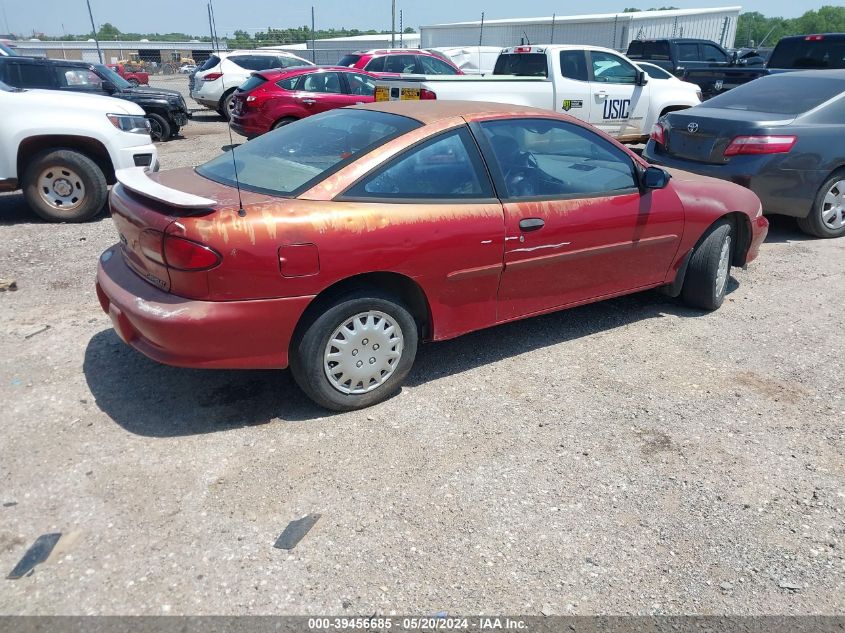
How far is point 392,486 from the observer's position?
3.07m

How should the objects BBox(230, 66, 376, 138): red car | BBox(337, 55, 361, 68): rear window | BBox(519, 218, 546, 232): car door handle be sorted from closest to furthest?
1. BBox(519, 218, 546, 232): car door handle
2. BBox(230, 66, 376, 138): red car
3. BBox(337, 55, 361, 68): rear window

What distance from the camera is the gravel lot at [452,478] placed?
2.52m

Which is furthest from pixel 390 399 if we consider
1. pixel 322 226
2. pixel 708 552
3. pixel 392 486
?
pixel 708 552

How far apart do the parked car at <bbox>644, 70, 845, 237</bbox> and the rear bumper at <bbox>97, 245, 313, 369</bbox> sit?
5.10m

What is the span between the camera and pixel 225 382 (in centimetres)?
395

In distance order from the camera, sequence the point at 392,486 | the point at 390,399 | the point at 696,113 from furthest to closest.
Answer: the point at 696,113 < the point at 390,399 < the point at 392,486

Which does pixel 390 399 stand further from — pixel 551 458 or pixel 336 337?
pixel 551 458

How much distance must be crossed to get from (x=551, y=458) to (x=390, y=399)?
98 cm

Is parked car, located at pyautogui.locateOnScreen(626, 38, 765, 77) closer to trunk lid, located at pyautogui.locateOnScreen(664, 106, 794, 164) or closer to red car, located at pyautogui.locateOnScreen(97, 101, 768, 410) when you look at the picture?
trunk lid, located at pyautogui.locateOnScreen(664, 106, 794, 164)

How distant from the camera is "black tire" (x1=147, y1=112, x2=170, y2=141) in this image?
1345 cm

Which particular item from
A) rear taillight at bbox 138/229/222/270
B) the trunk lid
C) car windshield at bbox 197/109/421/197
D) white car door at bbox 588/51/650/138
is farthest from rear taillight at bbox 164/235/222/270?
white car door at bbox 588/51/650/138

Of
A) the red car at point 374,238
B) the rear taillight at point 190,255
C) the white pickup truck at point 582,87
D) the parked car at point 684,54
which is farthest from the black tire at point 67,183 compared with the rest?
the parked car at point 684,54

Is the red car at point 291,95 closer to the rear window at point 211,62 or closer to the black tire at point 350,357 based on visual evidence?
the rear window at point 211,62

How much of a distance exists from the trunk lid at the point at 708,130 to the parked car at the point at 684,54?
10844mm
